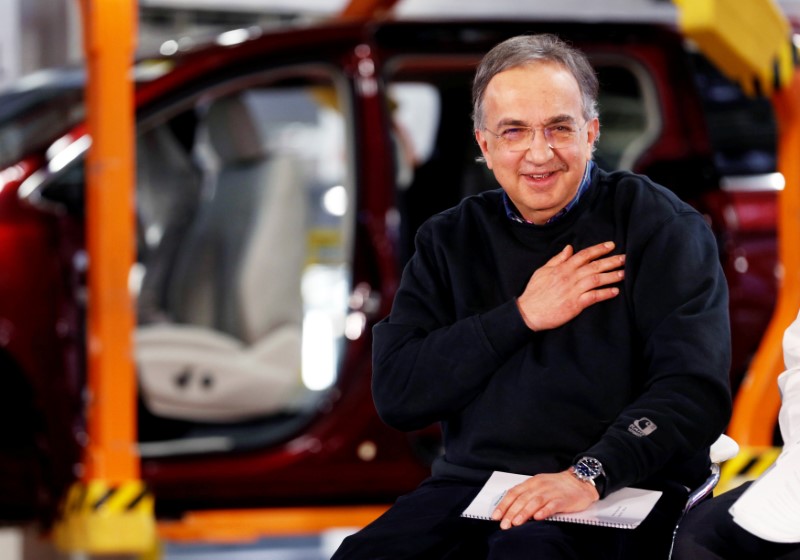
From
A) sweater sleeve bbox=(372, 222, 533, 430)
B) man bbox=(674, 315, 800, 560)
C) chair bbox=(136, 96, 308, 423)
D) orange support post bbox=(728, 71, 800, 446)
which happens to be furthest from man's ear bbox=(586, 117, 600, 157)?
chair bbox=(136, 96, 308, 423)

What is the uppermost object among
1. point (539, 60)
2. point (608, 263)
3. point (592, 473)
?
point (539, 60)

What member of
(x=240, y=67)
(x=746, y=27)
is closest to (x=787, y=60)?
(x=746, y=27)

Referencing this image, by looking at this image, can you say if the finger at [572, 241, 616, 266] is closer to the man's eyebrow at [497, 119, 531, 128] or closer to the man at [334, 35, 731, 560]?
the man at [334, 35, 731, 560]

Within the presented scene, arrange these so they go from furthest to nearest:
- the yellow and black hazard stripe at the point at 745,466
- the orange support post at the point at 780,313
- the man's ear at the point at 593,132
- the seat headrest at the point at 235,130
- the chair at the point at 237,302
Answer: the seat headrest at the point at 235,130, the chair at the point at 237,302, the orange support post at the point at 780,313, the yellow and black hazard stripe at the point at 745,466, the man's ear at the point at 593,132

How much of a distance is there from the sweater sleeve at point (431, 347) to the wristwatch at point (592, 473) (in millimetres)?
182

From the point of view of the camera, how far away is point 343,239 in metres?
3.31

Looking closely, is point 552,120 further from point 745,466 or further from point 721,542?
point 745,466

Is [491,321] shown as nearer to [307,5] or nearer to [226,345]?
[226,345]

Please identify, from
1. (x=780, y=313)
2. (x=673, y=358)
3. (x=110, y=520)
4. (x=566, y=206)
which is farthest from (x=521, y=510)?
(x=780, y=313)

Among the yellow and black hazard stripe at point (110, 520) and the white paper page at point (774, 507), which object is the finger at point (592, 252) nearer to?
the white paper page at point (774, 507)

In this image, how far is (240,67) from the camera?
323 cm

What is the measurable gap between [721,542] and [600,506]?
15 cm

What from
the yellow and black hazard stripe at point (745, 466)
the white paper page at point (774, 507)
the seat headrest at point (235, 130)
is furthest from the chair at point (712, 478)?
the seat headrest at point (235, 130)

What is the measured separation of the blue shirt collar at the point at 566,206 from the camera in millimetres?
1652
